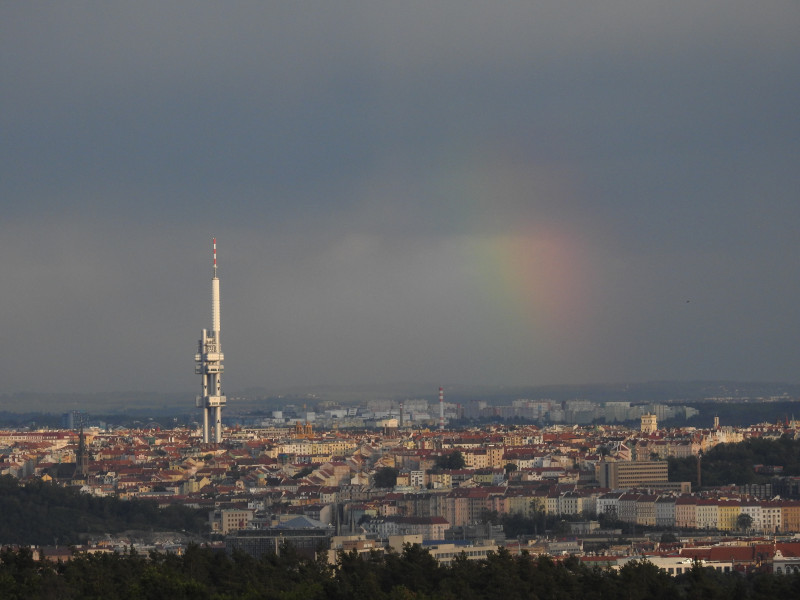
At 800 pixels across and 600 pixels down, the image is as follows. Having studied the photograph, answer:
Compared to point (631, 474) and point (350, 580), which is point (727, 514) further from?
point (350, 580)

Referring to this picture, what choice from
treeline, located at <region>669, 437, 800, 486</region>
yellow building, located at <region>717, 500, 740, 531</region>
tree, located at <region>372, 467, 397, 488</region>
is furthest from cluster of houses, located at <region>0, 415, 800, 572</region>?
treeline, located at <region>669, 437, 800, 486</region>

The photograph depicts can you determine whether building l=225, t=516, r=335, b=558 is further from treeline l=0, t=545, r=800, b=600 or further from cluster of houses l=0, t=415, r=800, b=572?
treeline l=0, t=545, r=800, b=600

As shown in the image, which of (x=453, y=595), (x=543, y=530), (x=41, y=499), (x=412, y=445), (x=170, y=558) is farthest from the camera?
(x=412, y=445)

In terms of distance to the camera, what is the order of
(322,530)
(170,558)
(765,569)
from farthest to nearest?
(322,530) < (765,569) < (170,558)

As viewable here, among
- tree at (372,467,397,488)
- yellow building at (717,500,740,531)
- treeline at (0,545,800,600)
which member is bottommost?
yellow building at (717,500,740,531)

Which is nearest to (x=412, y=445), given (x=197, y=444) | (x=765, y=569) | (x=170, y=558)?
(x=197, y=444)

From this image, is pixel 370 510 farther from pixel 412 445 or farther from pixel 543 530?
pixel 412 445

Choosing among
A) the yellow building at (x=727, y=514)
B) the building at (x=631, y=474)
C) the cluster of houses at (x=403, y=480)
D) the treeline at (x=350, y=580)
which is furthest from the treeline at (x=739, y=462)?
the treeline at (x=350, y=580)
